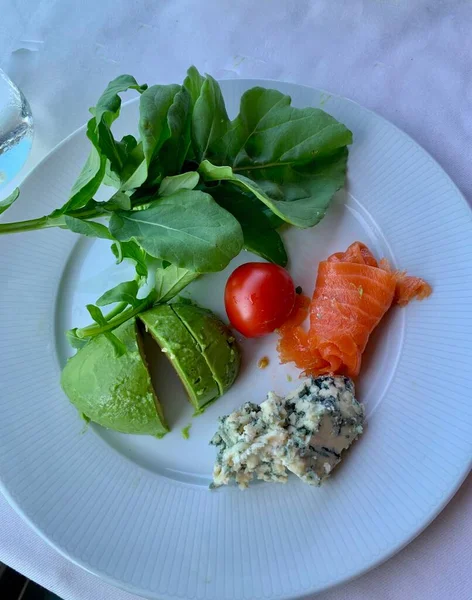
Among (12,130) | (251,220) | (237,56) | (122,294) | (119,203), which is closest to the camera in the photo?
(119,203)

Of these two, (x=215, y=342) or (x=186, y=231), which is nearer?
(x=186, y=231)

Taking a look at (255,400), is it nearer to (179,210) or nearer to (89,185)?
(179,210)

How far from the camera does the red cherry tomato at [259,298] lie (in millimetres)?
1627

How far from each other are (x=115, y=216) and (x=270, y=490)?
833 millimetres

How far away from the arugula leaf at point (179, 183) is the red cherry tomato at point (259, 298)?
31 centimetres

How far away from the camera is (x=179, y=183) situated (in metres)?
1.51

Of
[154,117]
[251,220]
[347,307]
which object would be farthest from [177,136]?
[347,307]

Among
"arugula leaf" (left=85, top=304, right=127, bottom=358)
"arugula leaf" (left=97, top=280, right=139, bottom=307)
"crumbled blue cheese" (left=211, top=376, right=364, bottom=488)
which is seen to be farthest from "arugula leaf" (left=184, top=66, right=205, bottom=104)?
"crumbled blue cheese" (left=211, top=376, right=364, bottom=488)

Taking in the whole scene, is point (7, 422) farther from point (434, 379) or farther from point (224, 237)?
point (434, 379)

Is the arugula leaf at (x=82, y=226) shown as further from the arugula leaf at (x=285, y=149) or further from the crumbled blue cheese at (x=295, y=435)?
the crumbled blue cheese at (x=295, y=435)

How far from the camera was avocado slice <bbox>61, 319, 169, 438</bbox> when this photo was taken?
1.58 meters

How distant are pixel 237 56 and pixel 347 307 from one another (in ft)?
3.70

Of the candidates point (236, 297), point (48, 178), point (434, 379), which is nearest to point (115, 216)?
point (236, 297)

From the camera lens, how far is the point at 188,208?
1441 mm
